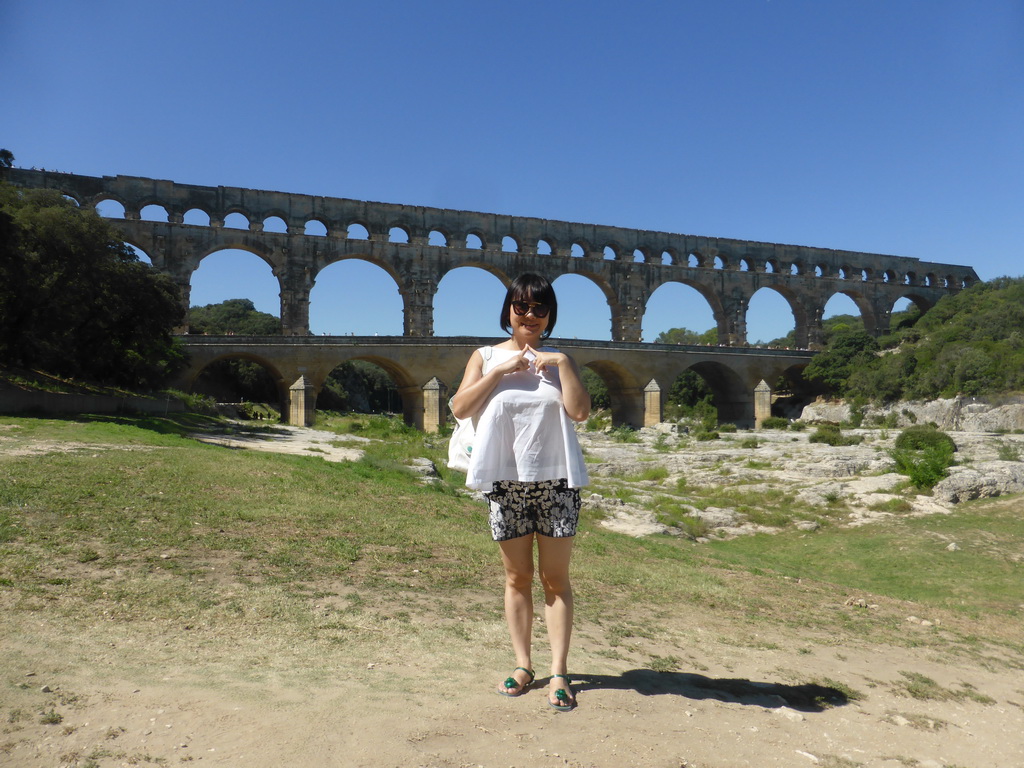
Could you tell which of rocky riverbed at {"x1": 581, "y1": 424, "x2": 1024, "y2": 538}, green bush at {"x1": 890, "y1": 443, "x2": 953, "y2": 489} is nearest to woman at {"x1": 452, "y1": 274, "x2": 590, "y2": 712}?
rocky riverbed at {"x1": 581, "y1": 424, "x2": 1024, "y2": 538}

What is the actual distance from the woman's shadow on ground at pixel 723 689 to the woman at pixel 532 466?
363 millimetres

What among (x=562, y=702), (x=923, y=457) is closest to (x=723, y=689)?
(x=562, y=702)

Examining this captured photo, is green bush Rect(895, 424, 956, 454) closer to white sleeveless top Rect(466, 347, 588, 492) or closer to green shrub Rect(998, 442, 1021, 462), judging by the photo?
green shrub Rect(998, 442, 1021, 462)

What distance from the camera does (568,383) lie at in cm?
272

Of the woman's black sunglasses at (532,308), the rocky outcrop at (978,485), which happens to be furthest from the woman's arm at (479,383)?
the rocky outcrop at (978,485)

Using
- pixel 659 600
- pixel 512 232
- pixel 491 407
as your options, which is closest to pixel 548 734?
pixel 491 407

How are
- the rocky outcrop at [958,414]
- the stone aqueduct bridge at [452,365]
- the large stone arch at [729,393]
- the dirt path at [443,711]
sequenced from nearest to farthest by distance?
the dirt path at [443,711]
the rocky outcrop at [958,414]
the stone aqueduct bridge at [452,365]
the large stone arch at [729,393]

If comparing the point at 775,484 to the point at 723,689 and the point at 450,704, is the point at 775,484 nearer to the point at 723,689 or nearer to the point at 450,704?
the point at 723,689

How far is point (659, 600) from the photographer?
16.6 feet

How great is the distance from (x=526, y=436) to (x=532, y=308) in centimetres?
54

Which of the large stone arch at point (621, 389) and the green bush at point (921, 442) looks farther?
→ the large stone arch at point (621, 389)

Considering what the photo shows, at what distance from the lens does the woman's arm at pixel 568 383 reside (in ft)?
8.93

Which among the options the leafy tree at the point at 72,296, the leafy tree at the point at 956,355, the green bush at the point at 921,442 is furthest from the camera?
the leafy tree at the point at 956,355

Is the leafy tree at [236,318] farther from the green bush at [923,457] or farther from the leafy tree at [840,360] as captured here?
the green bush at [923,457]
